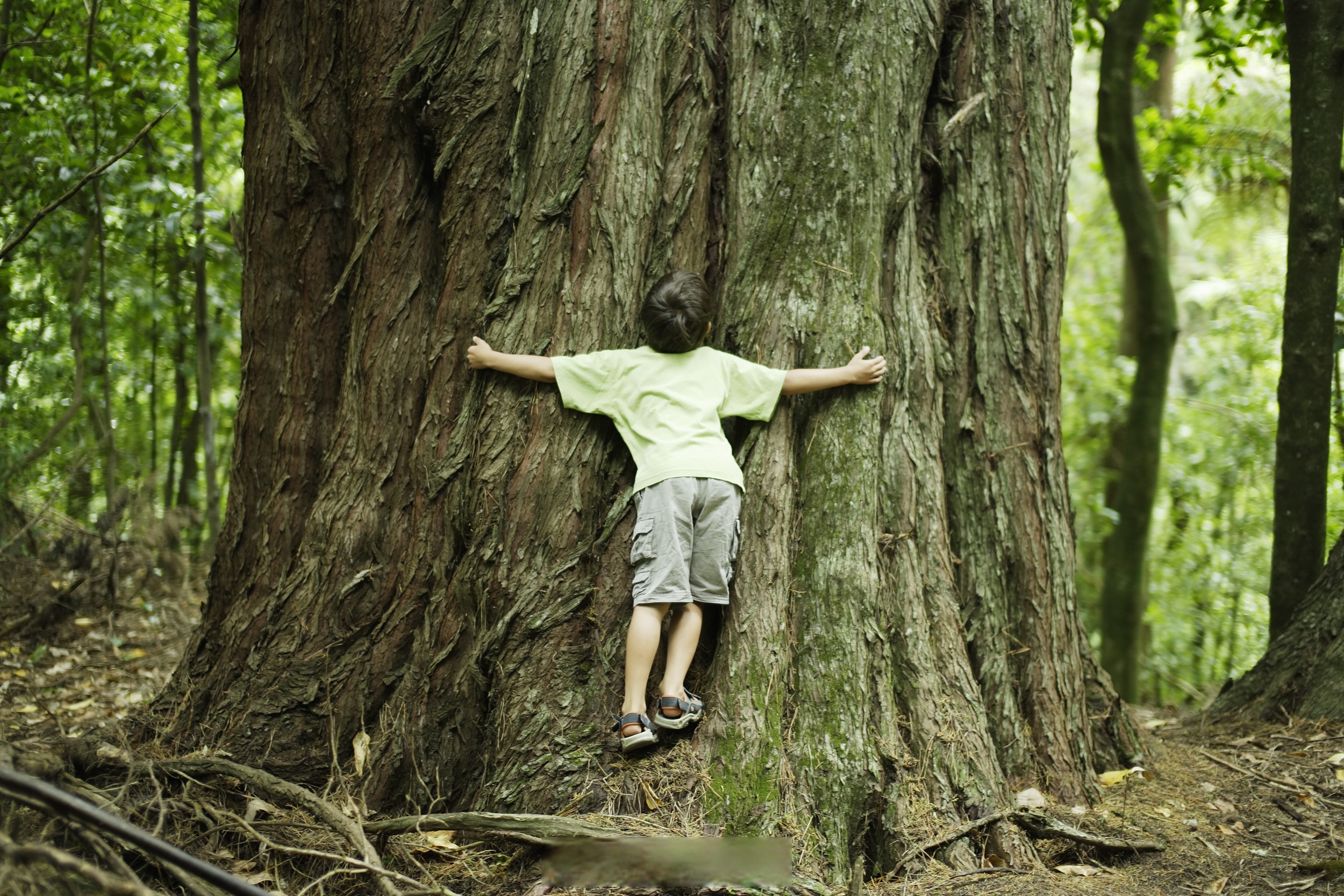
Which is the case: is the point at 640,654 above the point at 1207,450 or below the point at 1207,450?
below

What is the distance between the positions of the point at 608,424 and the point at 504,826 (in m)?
1.53

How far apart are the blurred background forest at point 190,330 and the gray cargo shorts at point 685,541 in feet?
15.1

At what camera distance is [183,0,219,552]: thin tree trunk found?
6633 mm

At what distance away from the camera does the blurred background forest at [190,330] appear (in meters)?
7.09

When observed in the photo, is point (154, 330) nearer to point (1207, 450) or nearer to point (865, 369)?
point (865, 369)

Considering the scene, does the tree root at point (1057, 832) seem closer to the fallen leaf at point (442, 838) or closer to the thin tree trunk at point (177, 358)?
the fallen leaf at point (442, 838)

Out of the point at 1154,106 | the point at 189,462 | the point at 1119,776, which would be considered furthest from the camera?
the point at 1154,106

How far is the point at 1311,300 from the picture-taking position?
4957 millimetres

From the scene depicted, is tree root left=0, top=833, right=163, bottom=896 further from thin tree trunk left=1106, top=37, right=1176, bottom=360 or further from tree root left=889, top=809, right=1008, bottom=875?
thin tree trunk left=1106, top=37, right=1176, bottom=360

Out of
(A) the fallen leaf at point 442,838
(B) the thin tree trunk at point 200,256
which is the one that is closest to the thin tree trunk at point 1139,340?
(A) the fallen leaf at point 442,838

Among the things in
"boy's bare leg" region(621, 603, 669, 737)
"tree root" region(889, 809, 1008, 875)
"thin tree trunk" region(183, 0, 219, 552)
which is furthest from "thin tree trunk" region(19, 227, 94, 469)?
"tree root" region(889, 809, 1008, 875)

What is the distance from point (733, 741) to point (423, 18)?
10.7 ft

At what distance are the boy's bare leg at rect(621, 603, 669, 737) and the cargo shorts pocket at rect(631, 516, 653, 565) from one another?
0.18 meters

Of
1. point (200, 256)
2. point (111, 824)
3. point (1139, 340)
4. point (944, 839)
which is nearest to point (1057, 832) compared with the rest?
point (944, 839)
